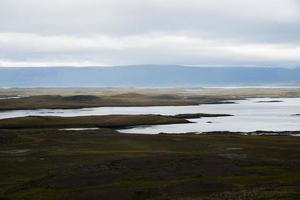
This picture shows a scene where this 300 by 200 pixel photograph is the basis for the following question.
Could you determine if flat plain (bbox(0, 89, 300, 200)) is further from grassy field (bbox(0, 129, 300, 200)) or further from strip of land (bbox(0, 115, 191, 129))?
strip of land (bbox(0, 115, 191, 129))

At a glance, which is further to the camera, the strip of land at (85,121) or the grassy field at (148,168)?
the strip of land at (85,121)

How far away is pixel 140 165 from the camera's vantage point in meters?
50.1

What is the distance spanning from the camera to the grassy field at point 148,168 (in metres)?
38.2

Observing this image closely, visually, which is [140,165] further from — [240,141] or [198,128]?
[198,128]

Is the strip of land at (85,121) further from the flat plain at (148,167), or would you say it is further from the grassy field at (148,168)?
the grassy field at (148,168)

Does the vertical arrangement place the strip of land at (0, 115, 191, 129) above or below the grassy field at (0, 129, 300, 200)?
above

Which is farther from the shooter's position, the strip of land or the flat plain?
the strip of land

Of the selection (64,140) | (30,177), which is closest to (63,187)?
(30,177)

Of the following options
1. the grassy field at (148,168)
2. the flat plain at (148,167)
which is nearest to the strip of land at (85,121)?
the flat plain at (148,167)

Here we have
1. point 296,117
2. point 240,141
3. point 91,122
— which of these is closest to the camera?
point 240,141

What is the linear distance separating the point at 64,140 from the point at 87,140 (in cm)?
314

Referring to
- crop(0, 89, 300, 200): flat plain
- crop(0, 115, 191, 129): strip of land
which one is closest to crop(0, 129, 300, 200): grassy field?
crop(0, 89, 300, 200): flat plain

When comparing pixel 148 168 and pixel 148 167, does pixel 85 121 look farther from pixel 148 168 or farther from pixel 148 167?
pixel 148 168

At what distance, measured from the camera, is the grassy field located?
1502 inches
